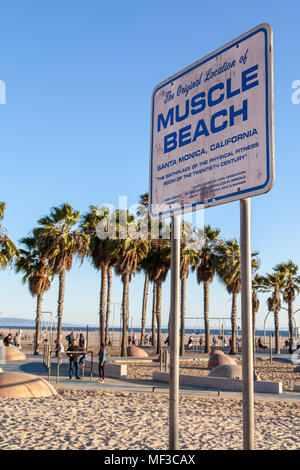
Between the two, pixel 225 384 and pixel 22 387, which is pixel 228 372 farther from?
pixel 22 387

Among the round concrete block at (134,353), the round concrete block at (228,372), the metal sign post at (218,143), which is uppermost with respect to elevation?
the metal sign post at (218,143)

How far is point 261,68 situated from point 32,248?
3042 centimetres

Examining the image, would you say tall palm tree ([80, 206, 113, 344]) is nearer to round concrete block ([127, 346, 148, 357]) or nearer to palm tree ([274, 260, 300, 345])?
round concrete block ([127, 346, 148, 357])

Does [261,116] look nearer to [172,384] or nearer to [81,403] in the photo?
[172,384]

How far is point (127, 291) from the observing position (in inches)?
1280

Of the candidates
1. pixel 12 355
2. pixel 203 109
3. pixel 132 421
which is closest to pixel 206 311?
pixel 12 355

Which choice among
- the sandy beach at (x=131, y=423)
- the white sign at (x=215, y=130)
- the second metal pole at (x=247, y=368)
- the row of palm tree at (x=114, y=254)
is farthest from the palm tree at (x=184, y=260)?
the second metal pole at (x=247, y=368)

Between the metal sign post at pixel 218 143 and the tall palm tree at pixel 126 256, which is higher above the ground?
the tall palm tree at pixel 126 256

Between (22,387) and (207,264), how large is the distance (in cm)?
2846

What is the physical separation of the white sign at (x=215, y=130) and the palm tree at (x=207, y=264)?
35.5 metres

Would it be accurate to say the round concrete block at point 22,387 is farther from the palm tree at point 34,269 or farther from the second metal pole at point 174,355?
the palm tree at point 34,269

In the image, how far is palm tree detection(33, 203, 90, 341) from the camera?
29.7 metres

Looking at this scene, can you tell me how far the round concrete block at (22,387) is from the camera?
12799 millimetres

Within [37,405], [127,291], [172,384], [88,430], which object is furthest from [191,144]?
[127,291]
